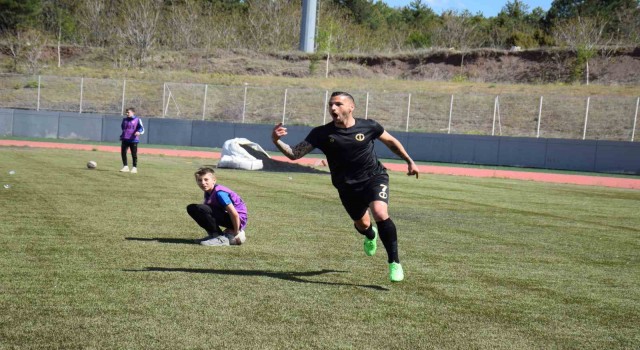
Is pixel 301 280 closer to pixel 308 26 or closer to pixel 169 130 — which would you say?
pixel 169 130

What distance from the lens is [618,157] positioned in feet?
131

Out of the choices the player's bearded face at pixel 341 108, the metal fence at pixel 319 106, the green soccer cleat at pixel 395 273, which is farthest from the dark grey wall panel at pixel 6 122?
the green soccer cleat at pixel 395 273

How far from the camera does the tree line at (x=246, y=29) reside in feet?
248

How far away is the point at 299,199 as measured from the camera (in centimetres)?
1770

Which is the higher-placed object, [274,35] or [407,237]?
[274,35]

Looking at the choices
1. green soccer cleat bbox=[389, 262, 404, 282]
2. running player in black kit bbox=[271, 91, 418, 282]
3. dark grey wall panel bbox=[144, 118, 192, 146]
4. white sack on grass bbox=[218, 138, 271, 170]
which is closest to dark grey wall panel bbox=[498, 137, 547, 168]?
dark grey wall panel bbox=[144, 118, 192, 146]

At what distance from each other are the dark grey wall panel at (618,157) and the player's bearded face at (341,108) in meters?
33.9

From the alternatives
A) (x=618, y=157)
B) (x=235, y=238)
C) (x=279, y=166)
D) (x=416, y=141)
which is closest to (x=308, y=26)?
(x=416, y=141)

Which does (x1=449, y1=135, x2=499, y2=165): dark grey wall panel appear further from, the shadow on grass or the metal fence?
the shadow on grass

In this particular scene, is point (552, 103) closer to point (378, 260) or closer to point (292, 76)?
point (292, 76)

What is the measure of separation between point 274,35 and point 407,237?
73555 millimetres

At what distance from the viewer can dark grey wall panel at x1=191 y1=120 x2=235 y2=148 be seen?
46.1 metres

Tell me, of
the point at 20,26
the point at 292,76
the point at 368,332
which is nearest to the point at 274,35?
the point at 292,76

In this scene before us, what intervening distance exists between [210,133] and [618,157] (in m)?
20.7
